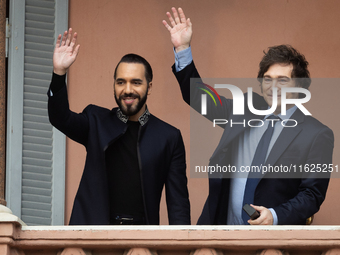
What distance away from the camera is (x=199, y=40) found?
6.30 m

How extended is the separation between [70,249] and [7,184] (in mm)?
2058

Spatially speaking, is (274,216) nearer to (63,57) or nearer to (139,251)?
(139,251)

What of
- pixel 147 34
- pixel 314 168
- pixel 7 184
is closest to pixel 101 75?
pixel 147 34

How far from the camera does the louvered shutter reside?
5859mm

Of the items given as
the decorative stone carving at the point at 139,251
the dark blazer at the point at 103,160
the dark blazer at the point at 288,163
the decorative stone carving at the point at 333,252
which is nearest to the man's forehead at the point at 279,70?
the dark blazer at the point at 288,163

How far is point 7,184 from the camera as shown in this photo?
5.85 metres

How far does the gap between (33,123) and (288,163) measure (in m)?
2.27

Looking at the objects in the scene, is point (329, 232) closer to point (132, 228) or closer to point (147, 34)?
point (132, 228)

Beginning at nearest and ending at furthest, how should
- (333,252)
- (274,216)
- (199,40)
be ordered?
1. (333,252)
2. (274,216)
3. (199,40)

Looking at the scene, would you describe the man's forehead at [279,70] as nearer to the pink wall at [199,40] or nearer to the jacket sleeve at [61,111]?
the jacket sleeve at [61,111]

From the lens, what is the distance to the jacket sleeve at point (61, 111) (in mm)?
4379

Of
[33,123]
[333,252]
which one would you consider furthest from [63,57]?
[333,252]

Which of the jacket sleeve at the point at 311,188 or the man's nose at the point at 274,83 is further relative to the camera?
the man's nose at the point at 274,83

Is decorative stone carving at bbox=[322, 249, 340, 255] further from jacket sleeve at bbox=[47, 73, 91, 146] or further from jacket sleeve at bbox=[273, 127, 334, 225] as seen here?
jacket sleeve at bbox=[47, 73, 91, 146]
